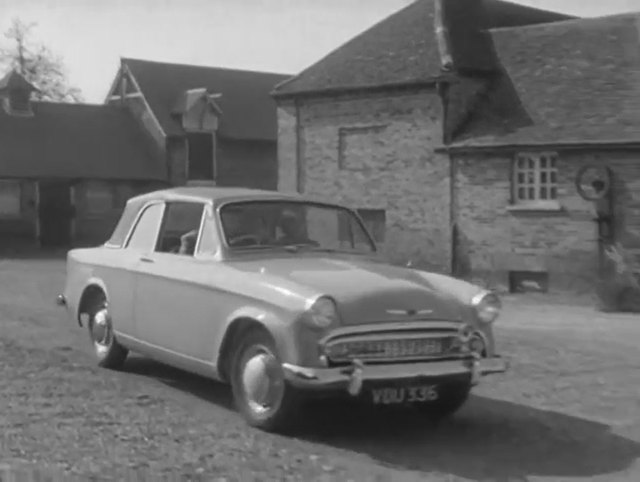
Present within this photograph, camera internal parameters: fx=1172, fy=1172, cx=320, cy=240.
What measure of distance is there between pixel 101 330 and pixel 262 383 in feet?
10.1

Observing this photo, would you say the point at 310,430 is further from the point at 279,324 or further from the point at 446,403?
the point at 446,403

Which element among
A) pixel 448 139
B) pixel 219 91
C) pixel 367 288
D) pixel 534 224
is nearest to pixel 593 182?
pixel 534 224

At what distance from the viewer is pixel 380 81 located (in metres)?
29.2

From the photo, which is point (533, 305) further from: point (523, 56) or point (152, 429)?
point (152, 429)

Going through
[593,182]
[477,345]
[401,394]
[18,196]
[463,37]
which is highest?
[463,37]

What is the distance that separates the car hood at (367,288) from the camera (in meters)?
7.95

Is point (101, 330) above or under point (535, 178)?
under

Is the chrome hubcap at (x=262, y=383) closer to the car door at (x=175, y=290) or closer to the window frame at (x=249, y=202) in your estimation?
the car door at (x=175, y=290)

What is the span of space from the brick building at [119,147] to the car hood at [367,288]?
115ft

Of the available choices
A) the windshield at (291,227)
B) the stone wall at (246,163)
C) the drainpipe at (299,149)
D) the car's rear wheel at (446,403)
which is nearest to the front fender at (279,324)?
the windshield at (291,227)

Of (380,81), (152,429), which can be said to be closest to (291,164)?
(380,81)

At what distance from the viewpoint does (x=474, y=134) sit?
27453 millimetres

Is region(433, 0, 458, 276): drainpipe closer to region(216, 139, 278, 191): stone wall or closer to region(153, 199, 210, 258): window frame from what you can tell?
region(153, 199, 210, 258): window frame

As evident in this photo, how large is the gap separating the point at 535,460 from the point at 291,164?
2471 centimetres
